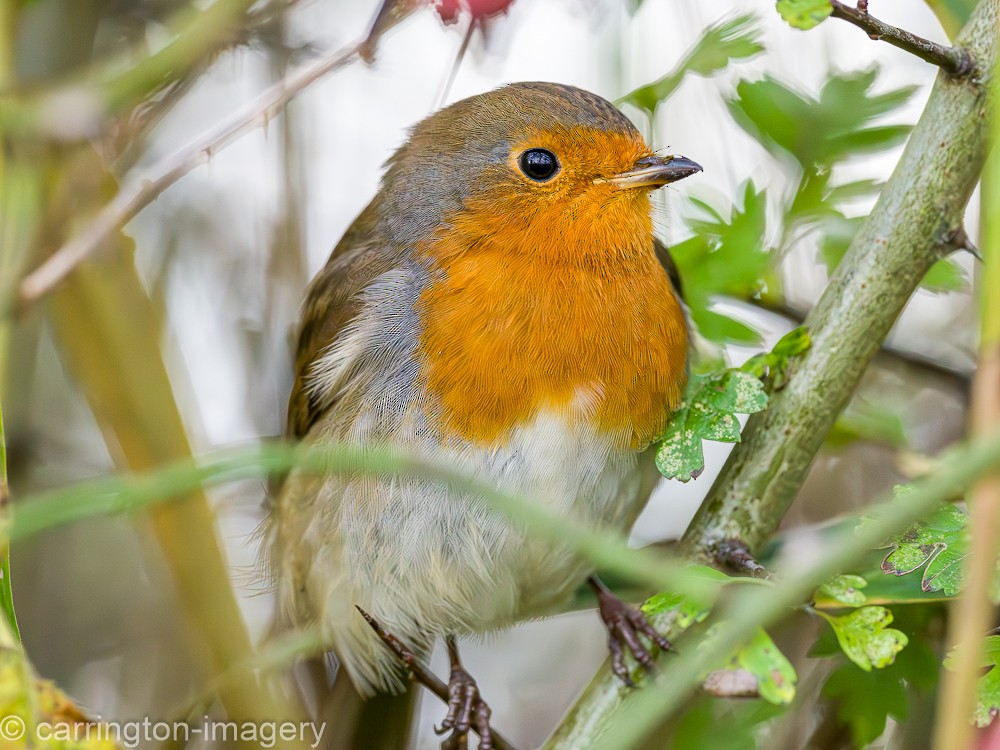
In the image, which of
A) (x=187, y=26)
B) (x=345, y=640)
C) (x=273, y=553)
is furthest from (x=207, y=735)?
(x=187, y=26)

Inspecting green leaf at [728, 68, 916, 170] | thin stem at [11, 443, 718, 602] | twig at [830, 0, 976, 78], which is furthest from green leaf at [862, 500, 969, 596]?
green leaf at [728, 68, 916, 170]

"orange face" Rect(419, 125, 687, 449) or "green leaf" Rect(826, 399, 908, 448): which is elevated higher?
"orange face" Rect(419, 125, 687, 449)

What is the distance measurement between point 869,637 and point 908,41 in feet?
2.64

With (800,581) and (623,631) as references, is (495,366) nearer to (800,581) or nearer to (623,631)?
(623,631)

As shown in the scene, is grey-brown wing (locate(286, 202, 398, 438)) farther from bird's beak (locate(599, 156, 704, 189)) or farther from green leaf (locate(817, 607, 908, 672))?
green leaf (locate(817, 607, 908, 672))

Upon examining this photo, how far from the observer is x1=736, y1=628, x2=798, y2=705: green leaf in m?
1.22

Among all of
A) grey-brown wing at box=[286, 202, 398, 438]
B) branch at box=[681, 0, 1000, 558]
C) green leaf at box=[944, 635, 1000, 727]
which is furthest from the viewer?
grey-brown wing at box=[286, 202, 398, 438]

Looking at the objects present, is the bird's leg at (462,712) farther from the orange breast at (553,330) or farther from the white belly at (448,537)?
the orange breast at (553,330)

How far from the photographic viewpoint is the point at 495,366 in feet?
6.51

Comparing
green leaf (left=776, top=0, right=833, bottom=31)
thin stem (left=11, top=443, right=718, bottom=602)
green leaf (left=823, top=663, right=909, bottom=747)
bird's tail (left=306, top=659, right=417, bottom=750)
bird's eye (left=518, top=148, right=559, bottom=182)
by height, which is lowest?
bird's tail (left=306, top=659, right=417, bottom=750)

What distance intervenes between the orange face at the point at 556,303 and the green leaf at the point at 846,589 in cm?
70

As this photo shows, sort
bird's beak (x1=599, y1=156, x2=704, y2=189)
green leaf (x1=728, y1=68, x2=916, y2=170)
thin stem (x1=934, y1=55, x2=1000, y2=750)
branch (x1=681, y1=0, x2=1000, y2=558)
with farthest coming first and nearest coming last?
bird's beak (x1=599, y1=156, x2=704, y2=189) → green leaf (x1=728, y1=68, x2=916, y2=170) → branch (x1=681, y1=0, x2=1000, y2=558) → thin stem (x1=934, y1=55, x2=1000, y2=750)

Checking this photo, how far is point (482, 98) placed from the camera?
231cm

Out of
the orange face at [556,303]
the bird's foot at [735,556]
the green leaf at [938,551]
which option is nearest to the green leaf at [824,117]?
the orange face at [556,303]
